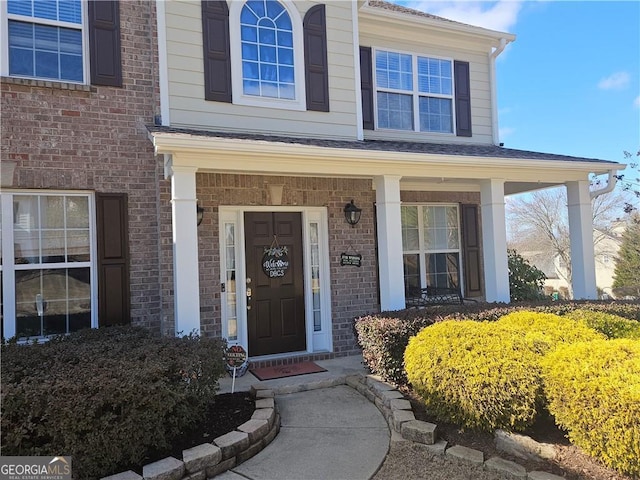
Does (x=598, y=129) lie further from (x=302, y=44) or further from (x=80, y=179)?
(x=80, y=179)

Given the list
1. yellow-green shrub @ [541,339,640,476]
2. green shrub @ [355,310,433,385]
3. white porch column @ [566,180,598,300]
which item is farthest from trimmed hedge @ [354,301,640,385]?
yellow-green shrub @ [541,339,640,476]

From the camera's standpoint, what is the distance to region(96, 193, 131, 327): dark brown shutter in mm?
5613

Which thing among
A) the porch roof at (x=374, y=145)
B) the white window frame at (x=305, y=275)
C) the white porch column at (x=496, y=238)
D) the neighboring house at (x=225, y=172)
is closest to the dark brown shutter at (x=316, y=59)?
the neighboring house at (x=225, y=172)

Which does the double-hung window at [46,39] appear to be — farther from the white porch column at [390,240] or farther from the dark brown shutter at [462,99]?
the dark brown shutter at [462,99]

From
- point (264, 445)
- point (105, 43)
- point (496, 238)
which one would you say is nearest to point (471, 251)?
point (496, 238)

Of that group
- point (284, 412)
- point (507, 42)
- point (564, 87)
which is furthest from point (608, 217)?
point (284, 412)

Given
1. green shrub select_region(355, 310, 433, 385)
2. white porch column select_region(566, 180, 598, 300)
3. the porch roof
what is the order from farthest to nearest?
white porch column select_region(566, 180, 598, 300), the porch roof, green shrub select_region(355, 310, 433, 385)

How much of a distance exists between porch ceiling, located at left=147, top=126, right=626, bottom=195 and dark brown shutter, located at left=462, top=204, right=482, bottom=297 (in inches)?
31.2

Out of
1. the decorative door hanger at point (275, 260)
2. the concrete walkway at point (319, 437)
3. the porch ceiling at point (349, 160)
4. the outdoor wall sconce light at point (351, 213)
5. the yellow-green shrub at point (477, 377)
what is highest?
the porch ceiling at point (349, 160)

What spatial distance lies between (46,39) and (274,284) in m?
4.24

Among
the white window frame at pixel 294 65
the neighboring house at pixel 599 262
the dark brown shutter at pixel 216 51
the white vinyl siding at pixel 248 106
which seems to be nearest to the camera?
the white vinyl siding at pixel 248 106

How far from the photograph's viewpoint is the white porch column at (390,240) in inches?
249

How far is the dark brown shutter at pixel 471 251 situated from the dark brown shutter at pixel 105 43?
6.09 meters

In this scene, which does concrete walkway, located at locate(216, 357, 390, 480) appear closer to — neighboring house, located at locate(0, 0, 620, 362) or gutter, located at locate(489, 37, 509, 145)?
neighboring house, located at locate(0, 0, 620, 362)
